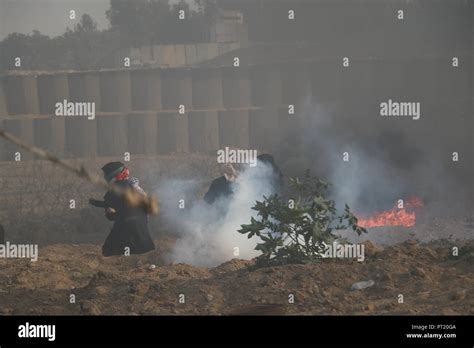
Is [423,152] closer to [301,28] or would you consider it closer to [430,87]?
[430,87]

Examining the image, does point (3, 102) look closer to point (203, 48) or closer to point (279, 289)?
point (203, 48)

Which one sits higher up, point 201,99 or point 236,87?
point 236,87

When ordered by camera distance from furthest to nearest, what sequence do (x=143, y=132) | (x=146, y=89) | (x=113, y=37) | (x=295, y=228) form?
(x=113, y=37) → (x=146, y=89) → (x=143, y=132) → (x=295, y=228)

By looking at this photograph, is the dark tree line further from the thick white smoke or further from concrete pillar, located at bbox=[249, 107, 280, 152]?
the thick white smoke

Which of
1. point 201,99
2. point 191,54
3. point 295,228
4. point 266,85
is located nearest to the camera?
point 295,228

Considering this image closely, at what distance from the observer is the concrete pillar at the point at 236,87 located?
31031 mm

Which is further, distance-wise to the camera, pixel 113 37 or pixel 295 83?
pixel 113 37

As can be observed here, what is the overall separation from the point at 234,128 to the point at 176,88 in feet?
7.97

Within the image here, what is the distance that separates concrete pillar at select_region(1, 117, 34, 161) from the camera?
97.1 feet

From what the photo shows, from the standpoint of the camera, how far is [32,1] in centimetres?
4444

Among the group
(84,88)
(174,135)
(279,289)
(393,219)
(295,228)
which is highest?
(84,88)

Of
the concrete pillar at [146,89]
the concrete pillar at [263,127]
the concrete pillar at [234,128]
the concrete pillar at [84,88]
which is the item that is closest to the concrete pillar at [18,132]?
the concrete pillar at [84,88]

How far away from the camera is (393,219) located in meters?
20.5

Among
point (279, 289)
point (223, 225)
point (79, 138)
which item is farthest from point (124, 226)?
point (79, 138)
